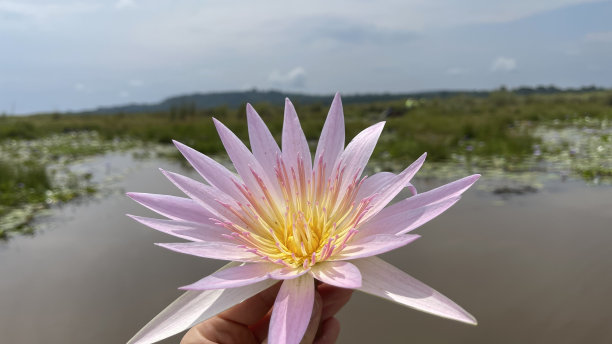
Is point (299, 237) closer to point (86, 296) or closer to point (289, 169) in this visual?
point (289, 169)

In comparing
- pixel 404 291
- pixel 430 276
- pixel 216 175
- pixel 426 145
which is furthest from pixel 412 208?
pixel 426 145

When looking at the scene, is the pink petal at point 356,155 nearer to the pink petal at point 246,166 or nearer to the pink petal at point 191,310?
the pink petal at point 246,166

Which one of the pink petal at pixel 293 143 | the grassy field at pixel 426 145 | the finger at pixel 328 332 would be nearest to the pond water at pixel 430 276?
the grassy field at pixel 426 145

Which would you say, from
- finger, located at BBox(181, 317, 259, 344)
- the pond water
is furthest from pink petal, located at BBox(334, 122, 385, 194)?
the pond water

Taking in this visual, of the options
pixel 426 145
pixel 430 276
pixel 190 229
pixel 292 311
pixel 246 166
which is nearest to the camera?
pixel 292 311

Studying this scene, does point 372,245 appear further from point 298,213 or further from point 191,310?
point 191,310

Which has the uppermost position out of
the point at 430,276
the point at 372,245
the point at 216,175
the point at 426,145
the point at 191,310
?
the point at 216,175

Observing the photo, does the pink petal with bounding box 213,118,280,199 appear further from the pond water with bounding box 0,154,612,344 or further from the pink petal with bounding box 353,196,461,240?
the pond water with bounding box 0,154,612,344
